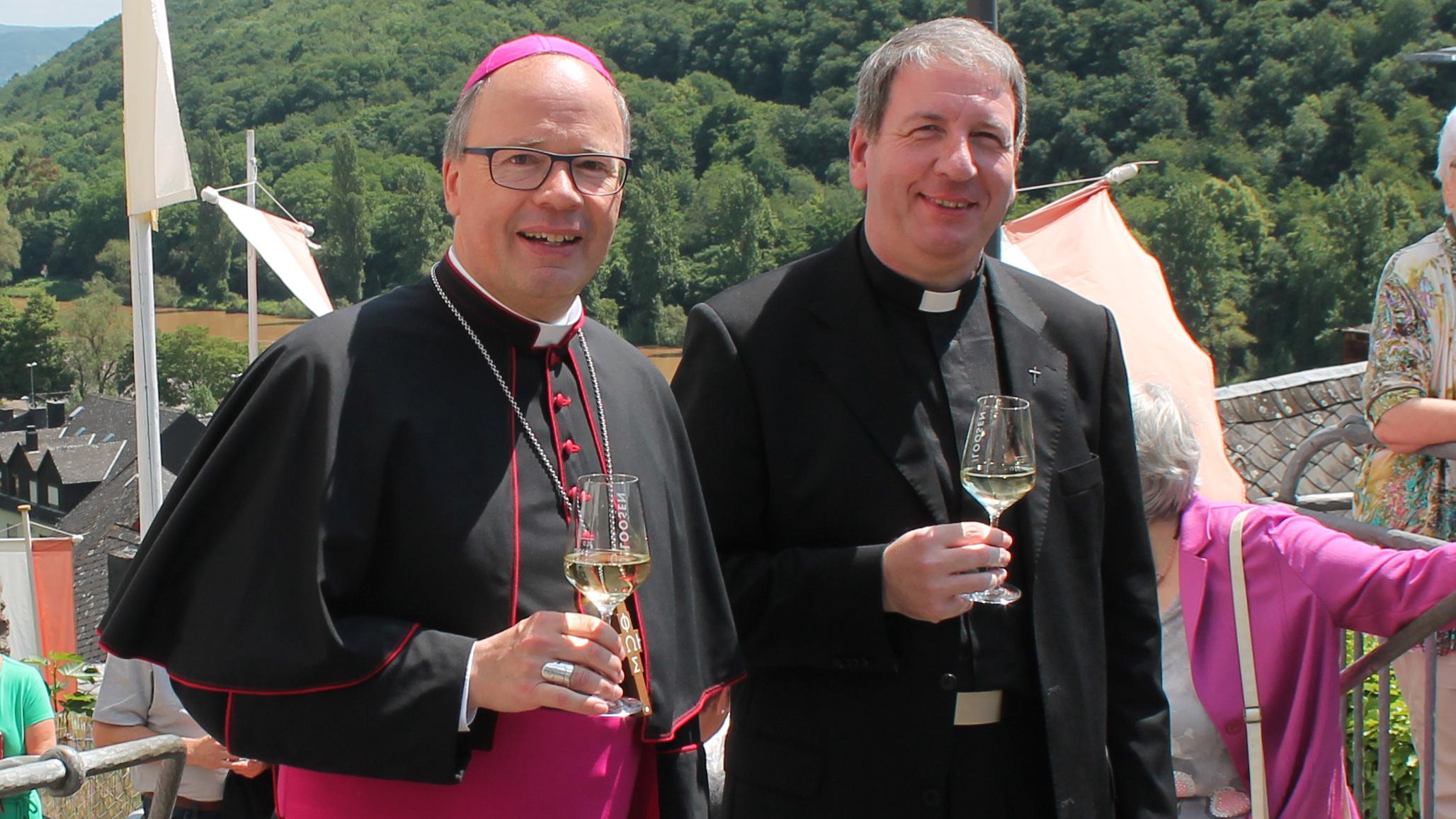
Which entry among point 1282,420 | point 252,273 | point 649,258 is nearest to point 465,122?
point 1282,420

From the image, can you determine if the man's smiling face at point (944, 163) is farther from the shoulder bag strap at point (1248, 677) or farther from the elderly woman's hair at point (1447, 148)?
the elderly woman's hair at point (1447, 148)

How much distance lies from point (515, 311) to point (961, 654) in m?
0.90

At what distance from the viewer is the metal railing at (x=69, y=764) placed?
207 centimetres

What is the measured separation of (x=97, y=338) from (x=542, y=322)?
96942 millimetres

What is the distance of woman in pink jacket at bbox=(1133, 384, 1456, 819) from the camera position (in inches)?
111

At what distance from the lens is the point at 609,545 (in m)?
1.78

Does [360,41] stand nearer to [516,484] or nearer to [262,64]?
[262,64]

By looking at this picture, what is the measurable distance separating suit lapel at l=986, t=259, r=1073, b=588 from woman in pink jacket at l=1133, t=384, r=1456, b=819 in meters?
0.51

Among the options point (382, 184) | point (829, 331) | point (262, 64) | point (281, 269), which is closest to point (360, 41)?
point (262, 64)

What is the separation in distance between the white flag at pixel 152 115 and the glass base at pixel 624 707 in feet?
→ 23.4

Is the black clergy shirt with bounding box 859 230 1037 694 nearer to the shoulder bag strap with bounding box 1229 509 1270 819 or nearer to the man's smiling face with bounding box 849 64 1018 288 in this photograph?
the man's smiling face with bounding box 849 64 1018 288

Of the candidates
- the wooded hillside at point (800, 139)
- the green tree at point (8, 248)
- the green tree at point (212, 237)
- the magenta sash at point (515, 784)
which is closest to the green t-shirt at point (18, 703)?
the magenta sash at point (515, 784)

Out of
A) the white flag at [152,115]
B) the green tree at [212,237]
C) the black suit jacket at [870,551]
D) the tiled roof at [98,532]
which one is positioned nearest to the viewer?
the black suit jacket at [870,551]

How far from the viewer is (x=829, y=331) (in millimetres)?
A: 2490
